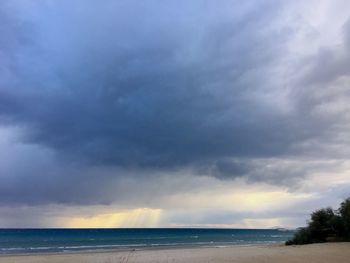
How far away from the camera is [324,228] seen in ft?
124

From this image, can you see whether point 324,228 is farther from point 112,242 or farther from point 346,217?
point 112,242

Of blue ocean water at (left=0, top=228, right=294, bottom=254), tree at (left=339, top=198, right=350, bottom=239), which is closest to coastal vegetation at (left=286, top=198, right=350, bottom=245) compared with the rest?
tree at (left=339, top=198, right=350, bottom=239)

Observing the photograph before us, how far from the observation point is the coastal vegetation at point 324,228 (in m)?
36.3

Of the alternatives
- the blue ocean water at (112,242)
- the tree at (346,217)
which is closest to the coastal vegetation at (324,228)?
the tree at (346,217)

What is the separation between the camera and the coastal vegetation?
36.3 meters

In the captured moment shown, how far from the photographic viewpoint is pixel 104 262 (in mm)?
24547

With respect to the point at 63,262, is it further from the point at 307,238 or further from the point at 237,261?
the point at 307,238

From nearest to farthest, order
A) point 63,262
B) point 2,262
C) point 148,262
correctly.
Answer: point 148,262
point 63,262
point 2,262

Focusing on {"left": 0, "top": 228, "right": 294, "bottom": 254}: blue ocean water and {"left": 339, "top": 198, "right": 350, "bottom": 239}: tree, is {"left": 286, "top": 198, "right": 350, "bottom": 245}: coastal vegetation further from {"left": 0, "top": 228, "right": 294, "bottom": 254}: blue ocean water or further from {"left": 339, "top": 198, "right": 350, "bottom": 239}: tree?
{"left": 0, "top": 228, "right": 294, "bottom": 254}: blue ocean water

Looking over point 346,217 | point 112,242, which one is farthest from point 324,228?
point 112,242

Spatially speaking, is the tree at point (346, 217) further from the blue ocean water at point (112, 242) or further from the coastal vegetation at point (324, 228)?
the blue ocean water at point (112, 242)

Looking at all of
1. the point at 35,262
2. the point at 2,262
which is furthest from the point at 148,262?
the point at 2,262

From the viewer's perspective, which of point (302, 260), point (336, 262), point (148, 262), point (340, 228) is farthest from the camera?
point (340, 228)

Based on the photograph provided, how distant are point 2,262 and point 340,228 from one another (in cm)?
2933
